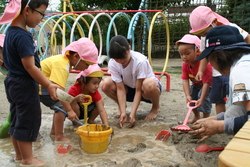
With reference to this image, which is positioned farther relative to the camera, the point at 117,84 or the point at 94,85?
the point at 117,84

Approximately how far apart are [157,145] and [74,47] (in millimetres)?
1159

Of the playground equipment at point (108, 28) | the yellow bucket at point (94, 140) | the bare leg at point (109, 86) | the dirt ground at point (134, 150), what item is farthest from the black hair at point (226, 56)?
the playground equipment at point (108, 28)

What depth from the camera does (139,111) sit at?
154 inches

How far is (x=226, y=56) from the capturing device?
5.77 ft

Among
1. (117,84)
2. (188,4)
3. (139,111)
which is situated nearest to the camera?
(117,84)

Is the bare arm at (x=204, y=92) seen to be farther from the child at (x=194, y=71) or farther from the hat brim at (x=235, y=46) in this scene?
the hat brim at (x=235, y=46)

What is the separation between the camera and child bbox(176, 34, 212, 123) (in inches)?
123

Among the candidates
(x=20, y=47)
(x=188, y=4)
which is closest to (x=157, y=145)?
(x=20, y=47)

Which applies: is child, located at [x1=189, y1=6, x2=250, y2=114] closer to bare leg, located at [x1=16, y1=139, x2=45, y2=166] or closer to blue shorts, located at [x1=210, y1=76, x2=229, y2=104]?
blue shorts, located at [x1=210, y1=76, x2=229, y2=104]

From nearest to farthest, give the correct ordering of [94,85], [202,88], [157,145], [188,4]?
[157,145]
[94,85]
[202,88]
[188,4]

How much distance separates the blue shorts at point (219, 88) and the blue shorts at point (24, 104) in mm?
1772

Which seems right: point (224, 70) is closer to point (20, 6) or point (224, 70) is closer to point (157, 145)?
point (157, 145)

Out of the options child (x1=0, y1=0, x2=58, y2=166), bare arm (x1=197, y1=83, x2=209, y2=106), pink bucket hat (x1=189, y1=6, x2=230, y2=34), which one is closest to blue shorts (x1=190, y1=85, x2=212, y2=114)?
bare arm (x1=197, y1=83, x2=209, y2=106)

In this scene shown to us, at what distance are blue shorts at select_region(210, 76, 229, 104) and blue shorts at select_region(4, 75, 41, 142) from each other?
177cm
